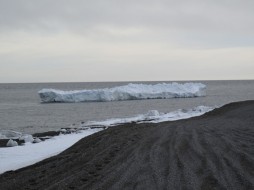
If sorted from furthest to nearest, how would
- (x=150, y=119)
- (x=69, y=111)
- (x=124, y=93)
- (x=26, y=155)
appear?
(x=124, y=93), (x=69, y=111), (x=150, y=119), (x=26, y=155)

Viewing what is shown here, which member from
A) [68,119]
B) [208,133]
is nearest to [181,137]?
A: [208,133]

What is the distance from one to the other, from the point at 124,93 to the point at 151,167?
55.0 metres

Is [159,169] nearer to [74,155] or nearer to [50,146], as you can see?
[74,155]

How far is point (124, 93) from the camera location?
6366 centimetres

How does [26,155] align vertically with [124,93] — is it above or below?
below

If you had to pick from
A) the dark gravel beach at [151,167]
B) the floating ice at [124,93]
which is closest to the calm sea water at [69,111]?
the floating ice at [124,93]

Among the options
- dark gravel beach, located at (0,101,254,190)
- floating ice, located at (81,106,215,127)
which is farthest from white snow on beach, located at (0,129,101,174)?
floating ice, located at (81,106,215,127)

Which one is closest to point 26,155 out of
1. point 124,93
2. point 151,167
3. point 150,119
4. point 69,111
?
point 151,167

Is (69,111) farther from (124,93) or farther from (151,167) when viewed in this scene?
(151,167)

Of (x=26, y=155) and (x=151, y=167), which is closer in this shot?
(x=151, y=167)

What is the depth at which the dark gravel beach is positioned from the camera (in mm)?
7406

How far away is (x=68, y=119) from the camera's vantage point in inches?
1345

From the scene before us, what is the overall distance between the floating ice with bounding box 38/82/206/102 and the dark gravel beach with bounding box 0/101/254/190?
48998mm

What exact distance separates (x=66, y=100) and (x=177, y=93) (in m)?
18.8
